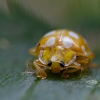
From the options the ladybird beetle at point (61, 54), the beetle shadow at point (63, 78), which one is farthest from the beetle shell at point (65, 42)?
the beetle shadow at point (63, 78)

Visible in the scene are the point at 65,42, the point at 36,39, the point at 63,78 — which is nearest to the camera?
the point at 63,78

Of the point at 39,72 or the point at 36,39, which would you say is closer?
the point at 39,72

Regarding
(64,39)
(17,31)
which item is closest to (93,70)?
(64,39)

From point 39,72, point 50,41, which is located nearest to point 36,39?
point 50,41

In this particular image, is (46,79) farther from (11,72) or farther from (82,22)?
(82,22)

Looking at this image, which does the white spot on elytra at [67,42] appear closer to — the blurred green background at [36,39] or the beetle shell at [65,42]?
the beetle shell at [65,42]

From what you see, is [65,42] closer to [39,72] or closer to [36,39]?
[39,72]
